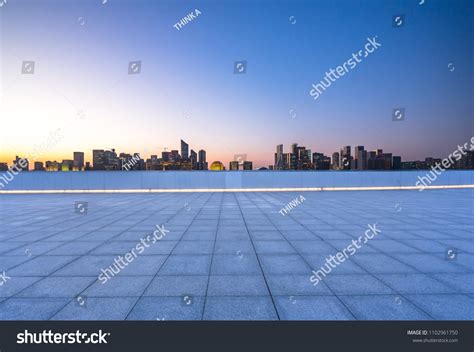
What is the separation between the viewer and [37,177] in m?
22.1

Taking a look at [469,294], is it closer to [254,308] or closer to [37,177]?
[254,308]

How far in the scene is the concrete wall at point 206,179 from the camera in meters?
22.1

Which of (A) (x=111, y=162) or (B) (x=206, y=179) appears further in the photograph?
(A) (x=111, y=162)

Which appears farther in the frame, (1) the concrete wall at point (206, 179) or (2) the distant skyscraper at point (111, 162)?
(2) the distant skyscraper at point (111, 162)

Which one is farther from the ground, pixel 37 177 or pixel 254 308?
pixel 37 177

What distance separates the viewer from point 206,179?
2314 centimetres

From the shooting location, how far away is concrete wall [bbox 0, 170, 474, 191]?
72.6 ft

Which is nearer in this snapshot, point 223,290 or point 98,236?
point 223,290

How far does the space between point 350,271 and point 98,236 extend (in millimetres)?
7359
